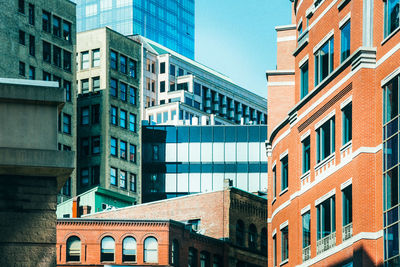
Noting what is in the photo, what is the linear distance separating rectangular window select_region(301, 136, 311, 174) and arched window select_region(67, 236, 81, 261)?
37799 mm

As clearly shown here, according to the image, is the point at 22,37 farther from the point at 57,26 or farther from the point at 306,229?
the point at 306,229

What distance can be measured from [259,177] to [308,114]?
244 ft

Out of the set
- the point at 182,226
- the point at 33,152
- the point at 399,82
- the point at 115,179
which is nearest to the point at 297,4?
the point at 399,82

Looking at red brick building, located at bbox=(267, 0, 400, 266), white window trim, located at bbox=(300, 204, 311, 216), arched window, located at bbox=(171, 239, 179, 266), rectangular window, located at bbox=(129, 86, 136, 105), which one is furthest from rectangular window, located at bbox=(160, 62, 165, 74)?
white window trim, located at bbox=(300, 204, 311, 216)

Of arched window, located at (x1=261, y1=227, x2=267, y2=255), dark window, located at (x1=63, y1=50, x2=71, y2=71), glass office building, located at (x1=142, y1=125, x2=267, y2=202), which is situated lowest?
arched window, located at (x1=261, y1=227, x2=267, y2=255)

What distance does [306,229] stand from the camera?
4812 centimetres

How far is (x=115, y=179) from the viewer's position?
119 m

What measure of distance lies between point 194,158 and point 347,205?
81.3 meters

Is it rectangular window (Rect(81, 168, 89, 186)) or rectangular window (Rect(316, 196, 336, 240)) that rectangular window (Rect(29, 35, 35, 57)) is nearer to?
rectangular window (Rect(81, 168, 89, 186))

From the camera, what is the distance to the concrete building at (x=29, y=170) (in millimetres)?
31000

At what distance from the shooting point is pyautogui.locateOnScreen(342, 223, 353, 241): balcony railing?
138 feet

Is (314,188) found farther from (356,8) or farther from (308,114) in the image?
(356,8)

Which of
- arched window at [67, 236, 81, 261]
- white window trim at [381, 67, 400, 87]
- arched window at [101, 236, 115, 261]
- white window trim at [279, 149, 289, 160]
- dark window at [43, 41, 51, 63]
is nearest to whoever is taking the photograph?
white window trim at [381, 67, 400, 87]

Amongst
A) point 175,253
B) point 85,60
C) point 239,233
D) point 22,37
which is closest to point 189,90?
point 85,60
